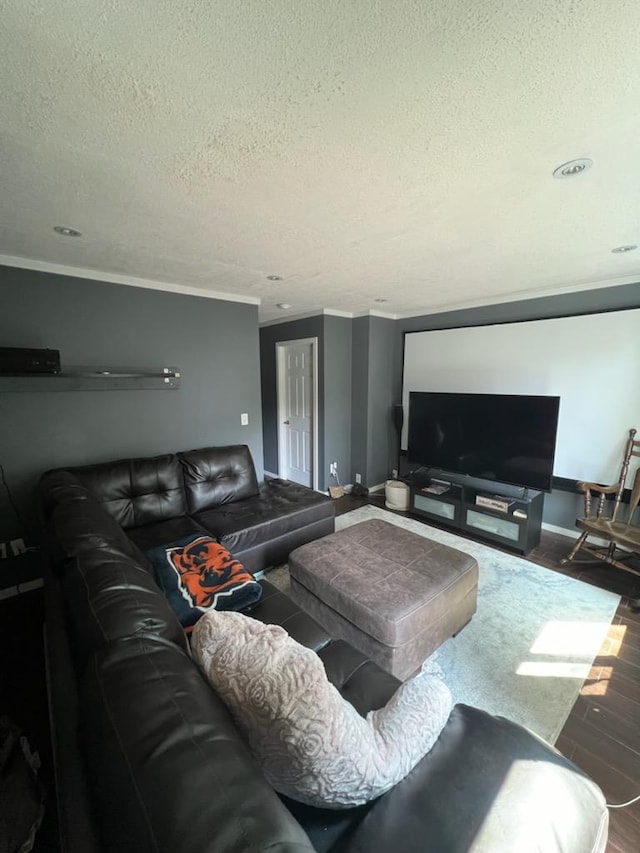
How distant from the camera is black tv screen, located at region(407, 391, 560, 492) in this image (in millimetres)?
3012

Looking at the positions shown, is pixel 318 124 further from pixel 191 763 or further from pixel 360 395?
pixel 360 395

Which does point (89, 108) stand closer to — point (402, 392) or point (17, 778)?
point (17, 778)

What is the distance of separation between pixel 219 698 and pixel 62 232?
2.44 metres

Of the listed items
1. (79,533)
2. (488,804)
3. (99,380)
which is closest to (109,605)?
(79,533)

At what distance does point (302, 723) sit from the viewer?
70 centimetres

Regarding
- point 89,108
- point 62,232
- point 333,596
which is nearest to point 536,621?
point 333,596

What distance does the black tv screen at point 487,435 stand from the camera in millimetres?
3012

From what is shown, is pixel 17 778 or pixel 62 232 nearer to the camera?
pixel 17 778

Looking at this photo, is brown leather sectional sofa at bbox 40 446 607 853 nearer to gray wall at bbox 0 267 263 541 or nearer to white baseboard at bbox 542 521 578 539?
gray wall at bbox 0 267 263 541

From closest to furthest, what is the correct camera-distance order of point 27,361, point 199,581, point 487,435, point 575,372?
point 199,581 → point 27,361 → point 575,372 → point 487,435

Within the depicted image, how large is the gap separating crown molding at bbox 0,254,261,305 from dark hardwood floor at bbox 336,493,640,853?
151 inches

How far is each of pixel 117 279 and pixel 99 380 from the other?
84 cm

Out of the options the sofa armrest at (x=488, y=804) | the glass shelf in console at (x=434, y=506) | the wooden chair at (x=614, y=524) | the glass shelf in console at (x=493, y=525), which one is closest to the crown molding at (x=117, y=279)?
the glass shelf in console at (x=434, y=506)

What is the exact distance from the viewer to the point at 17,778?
123cm
